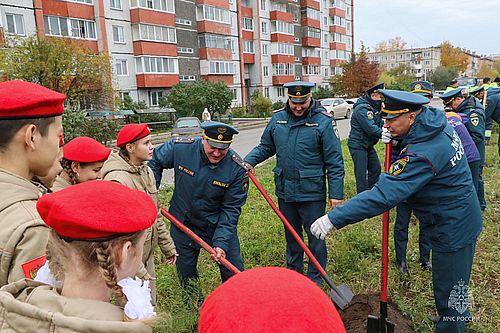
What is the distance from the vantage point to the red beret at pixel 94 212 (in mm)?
1158

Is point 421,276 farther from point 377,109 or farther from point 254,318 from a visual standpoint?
point 254,318

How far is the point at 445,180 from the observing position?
2777 mm

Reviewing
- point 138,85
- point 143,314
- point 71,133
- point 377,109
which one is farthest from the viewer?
point 138,85

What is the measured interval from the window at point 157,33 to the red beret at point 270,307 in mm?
29078

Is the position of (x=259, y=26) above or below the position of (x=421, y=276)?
above

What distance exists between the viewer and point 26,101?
1.56 meters

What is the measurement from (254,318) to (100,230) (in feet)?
1.85

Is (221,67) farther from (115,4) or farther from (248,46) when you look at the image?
(115,4)

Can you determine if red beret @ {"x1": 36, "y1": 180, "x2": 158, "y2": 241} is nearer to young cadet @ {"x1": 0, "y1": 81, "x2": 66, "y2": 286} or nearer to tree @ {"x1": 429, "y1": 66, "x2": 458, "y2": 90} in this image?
young cadet @ {"x1": 0, "y1": 81, "x2": 66, "y2": 286}

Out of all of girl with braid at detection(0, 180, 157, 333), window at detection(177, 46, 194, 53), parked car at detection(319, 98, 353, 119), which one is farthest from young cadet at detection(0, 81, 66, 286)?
window at detection(177, 46, 194, 53)

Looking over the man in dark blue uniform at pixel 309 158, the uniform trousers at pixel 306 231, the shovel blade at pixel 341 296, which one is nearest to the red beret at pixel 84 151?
the man in dark blue uniform at pixel 309 158

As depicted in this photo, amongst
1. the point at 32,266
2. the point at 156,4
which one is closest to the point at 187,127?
the point at 156,4

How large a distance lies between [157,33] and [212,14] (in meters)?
7.00

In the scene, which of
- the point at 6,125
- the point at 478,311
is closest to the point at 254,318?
the point at 6,125
